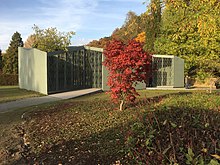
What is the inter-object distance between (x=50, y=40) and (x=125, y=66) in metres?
22.2

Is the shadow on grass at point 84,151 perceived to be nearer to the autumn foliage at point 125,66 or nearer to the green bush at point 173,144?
the green bush at point 173,144

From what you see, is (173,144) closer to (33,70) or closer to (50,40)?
(33,70)

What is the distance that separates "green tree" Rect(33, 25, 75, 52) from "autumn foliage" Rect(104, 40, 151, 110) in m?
20.6

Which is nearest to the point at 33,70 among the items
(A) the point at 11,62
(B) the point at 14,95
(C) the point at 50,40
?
(B) the point at 14,95

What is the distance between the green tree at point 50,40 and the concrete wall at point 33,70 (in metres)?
6.92

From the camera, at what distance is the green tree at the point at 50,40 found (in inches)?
1121

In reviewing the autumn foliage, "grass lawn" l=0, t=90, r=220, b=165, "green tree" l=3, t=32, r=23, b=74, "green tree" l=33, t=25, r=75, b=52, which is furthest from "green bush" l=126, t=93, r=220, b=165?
"green tree" l=3, t=32, r=23, b=74

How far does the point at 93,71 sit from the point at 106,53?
13311 millimetres

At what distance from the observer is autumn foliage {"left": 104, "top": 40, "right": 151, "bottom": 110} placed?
834 centimetres

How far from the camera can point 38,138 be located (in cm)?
542

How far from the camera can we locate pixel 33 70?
18.6 m

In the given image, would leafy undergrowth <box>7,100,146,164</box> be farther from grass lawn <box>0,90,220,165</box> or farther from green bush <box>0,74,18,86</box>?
green bush <box>0,74,18,86</box>

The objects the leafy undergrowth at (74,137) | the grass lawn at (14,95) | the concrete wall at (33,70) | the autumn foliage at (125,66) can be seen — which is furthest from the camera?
the concrete wall at (33,70)

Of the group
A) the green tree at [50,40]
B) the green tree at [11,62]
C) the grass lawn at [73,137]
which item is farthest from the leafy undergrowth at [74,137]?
the green tree at [11,62]
